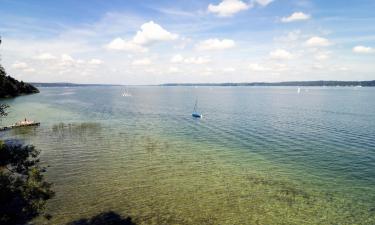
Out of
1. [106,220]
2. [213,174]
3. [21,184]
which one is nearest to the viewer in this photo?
[21,184]

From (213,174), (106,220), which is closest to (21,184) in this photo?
(106,220)

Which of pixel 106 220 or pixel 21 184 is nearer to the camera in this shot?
pixel 21 184

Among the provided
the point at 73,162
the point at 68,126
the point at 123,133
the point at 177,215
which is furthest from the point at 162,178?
the point at 68,126

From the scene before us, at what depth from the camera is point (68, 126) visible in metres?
79.1

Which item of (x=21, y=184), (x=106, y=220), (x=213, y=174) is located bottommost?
(x=106, y=220)

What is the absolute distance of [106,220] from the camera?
1099 inches

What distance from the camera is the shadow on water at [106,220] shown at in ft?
90.0

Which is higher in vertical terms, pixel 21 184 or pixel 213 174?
pixel 21 184

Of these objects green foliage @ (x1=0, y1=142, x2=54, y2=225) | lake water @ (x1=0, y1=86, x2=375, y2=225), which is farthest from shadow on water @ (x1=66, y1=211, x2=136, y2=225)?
green foliage @ (x1=0, y1=142, x2=54, y2=225)

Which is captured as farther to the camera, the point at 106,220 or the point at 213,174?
the point at 213,174

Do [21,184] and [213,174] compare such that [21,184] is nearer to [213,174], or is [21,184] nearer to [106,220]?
[106,220]

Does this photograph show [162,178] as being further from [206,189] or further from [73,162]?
[73,162]

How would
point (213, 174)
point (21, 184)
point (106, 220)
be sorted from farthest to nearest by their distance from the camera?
1. point (213, 174)
2. point (106, 220)
3. point (21, 184)

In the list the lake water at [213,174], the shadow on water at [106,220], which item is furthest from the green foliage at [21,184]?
the lake water at [213,174]
